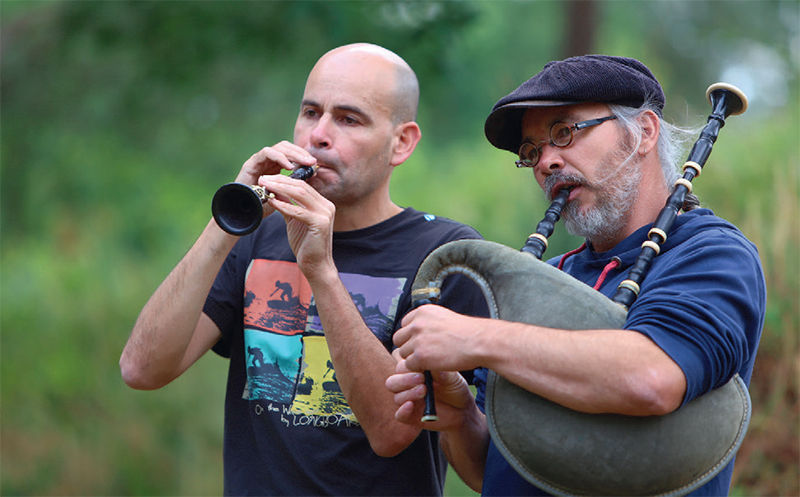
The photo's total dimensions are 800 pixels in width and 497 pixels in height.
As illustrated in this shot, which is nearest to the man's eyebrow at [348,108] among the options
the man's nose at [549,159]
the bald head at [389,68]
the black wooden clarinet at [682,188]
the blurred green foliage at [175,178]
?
the bald head at [389,68]

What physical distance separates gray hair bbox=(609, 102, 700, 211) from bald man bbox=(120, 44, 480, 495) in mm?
652

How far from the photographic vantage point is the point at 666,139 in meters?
2.22

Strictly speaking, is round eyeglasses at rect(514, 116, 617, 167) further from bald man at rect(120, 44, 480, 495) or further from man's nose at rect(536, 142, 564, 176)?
bald man at rect(120, 44, 480, 495)

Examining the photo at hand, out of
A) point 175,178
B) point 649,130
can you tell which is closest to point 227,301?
point 649,130

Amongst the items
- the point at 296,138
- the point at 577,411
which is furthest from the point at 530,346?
the point at 296,138

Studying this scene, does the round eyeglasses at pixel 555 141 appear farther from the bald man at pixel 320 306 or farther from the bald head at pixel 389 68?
the bald head at pixel 389 68

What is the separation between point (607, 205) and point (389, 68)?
1.05 m

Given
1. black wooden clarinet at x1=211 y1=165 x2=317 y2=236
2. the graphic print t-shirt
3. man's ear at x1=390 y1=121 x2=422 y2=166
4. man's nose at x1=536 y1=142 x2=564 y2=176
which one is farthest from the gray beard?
black wooden clarinet at x1=211 y1=165 x2=317 y2=236

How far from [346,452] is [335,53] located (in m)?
1.42

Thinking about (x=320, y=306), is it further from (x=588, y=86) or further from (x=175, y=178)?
(x=175, y=178)

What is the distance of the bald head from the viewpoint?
2662mm

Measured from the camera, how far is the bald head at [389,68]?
2662mm

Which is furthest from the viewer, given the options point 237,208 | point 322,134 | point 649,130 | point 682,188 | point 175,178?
point 175,178

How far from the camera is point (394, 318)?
2379mm
